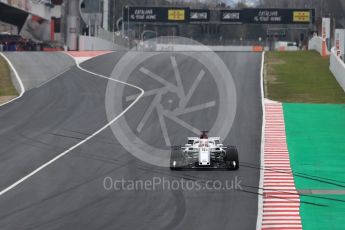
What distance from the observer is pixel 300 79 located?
45.7 metres

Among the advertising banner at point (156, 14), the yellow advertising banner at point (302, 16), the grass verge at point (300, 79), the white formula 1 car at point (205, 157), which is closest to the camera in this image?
the white formula 1 car at point (205, 157)

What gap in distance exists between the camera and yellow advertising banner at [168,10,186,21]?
8881 centimetres

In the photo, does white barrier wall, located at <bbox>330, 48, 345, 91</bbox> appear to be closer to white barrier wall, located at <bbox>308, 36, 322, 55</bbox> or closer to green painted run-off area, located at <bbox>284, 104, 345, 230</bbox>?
green painted run-off area, located at <bbox>284, 104, 345, 230</bbox>

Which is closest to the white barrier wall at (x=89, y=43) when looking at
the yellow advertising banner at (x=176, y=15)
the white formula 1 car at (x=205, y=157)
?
the yellow advertising banner at (x=176, y=15)

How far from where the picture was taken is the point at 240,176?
71.9 ft

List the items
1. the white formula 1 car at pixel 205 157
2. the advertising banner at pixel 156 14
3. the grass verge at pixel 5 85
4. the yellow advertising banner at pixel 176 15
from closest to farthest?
the white formula 1 car at pixel 205 157, the grass verge at pixel 5 85, the advertising banner at pixel 156 14, the yellow advertising banner at pixel 176 15

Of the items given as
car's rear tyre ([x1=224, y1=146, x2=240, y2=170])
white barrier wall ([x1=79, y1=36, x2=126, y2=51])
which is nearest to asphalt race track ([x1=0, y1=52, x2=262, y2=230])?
car's rear tyre ([x1=224, y1=146, x2=240, y2=170])

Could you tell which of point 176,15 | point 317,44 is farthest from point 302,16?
point 317,44

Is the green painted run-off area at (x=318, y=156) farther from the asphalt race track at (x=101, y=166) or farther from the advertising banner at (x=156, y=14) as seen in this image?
the advertising banner at (x=156, y=14)

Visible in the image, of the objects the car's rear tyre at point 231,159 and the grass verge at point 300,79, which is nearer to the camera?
the car's rear tyre at point 231,159

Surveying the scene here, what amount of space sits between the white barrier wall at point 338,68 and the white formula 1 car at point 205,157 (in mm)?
20367

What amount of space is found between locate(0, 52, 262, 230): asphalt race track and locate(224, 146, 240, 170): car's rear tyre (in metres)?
0.27

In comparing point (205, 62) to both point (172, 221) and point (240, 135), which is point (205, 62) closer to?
point (240, 135)

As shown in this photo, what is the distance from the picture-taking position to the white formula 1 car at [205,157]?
2248cm
